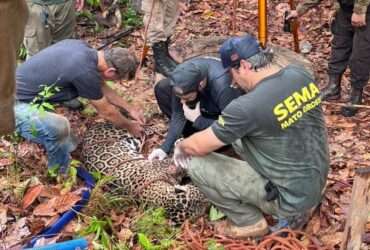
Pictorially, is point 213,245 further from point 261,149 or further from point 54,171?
point 54,171

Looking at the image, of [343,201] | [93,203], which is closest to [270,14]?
[343,201]

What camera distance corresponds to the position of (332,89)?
23.0 feet

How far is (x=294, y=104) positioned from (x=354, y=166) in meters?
1.69

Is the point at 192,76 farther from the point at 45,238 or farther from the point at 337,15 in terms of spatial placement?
the point at 337,15

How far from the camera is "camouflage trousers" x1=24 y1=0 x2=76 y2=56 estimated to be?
22.2ft

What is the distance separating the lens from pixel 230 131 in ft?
14.5

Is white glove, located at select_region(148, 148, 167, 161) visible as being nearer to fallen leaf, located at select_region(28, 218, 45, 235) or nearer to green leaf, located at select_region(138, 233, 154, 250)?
green leaf, located at select_region(138, 233, 154, 250)

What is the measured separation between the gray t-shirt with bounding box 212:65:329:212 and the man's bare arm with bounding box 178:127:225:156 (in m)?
0.07

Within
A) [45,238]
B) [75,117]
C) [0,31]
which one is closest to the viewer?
[0,31]

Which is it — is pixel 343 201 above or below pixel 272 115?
below

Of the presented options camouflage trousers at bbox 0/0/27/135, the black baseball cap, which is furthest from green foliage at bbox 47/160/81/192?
camouflage trousers at bbox 0/0/27/135

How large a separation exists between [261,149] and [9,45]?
2595mm

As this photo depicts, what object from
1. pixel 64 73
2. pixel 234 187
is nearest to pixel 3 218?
pixel 64 73

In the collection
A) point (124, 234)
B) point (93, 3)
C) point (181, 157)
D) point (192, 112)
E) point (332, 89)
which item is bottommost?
point (124, 234)
